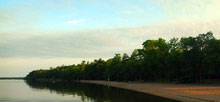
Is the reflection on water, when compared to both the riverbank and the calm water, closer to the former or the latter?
the calm water

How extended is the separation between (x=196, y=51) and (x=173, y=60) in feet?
32.4

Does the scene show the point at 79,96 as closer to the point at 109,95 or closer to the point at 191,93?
the point at 109,95

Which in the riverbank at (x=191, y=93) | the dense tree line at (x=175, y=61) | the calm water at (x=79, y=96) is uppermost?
the dense tree line at (x=175, y=61)

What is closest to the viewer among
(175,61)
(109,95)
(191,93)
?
(191,93)

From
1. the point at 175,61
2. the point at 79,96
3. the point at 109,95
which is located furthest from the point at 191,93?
the point at 175,61

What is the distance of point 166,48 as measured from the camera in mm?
79250

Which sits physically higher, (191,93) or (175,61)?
(175,61)

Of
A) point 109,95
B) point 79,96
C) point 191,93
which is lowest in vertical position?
point 79,96

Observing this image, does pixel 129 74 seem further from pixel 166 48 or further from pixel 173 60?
pixel 173 60

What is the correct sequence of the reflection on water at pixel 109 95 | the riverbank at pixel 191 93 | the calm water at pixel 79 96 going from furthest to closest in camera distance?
the calm water at pixel 79 96, the reflection on water at pixel 109 95, the riverbank at pixel 191 93

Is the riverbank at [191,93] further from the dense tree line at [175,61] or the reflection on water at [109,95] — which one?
the dense tree line at [175,61]

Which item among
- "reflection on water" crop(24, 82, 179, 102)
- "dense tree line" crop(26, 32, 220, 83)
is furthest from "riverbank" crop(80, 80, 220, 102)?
"dense tree line" crop(26, 32, 220, 83)

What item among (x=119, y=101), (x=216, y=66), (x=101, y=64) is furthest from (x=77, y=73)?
(x=119, y=101)

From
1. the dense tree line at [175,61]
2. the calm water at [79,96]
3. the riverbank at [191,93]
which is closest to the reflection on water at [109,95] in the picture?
the calm water at [79,96]
